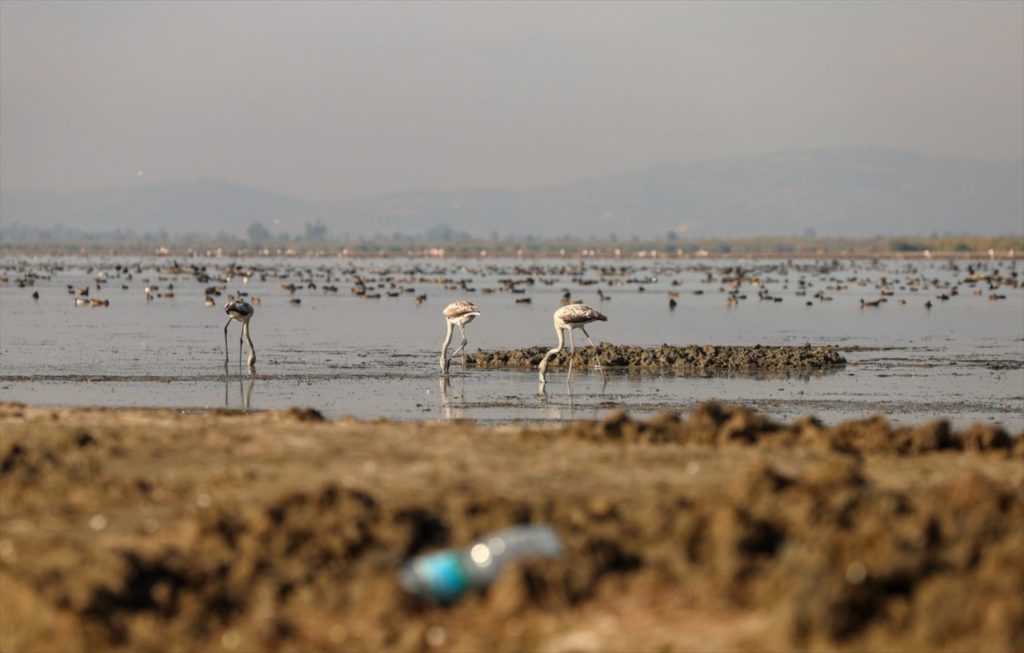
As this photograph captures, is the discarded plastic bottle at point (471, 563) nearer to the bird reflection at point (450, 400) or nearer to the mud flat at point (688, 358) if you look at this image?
the bird reflection at point (450, 400)

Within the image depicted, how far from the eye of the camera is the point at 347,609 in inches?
337

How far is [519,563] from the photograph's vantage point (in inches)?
336

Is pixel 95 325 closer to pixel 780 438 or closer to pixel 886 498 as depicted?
pixel 780 438

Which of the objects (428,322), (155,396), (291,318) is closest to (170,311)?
(291,318)

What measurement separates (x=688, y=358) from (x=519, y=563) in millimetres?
19429

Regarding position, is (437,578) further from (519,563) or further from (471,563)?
(519,563)

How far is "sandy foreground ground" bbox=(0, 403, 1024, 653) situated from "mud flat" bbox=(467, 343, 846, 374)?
1544cm

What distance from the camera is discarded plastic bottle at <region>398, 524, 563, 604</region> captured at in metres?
8.59

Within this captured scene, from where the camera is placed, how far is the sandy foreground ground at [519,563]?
7980 millimetres

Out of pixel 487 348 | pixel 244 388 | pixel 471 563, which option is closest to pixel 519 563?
pixel 471 563

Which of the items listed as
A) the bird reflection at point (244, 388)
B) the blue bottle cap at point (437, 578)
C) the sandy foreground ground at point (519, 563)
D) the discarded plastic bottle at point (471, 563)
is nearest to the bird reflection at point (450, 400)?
the bird reflection at point (244, 388)

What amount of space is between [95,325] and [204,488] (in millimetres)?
28900

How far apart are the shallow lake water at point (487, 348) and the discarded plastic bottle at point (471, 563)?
35.2 feet

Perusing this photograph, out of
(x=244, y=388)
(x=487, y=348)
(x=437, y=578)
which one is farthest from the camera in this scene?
(x=487, y=348)
